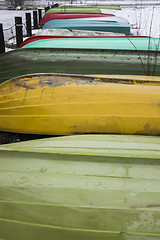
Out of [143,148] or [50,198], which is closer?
[50,198]

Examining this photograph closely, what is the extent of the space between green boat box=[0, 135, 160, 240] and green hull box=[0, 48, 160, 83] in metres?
2.00

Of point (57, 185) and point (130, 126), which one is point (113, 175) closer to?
point (57, 185)

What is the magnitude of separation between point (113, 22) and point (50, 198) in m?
6.76

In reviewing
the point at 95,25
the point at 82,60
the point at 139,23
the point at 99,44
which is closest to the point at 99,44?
the point at 99,44

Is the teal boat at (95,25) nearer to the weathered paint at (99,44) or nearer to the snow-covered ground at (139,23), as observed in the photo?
the snow-covered ground at (139,23)

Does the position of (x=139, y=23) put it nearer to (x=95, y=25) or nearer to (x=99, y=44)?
(x=95, y=25)

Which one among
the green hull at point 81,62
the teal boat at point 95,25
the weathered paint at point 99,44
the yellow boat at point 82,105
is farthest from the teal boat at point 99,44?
the teal boat at point 95,25

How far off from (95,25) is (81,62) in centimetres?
380

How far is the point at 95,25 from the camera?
257 inches

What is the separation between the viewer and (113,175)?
56.1 inches

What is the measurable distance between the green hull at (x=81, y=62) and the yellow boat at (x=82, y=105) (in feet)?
1.84

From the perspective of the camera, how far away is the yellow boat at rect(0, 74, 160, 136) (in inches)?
91.7

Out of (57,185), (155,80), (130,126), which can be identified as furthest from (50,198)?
(155,80)

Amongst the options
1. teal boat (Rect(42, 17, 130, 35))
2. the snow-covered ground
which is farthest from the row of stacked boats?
teal boat (Rect(42, 17, 130, 35))
